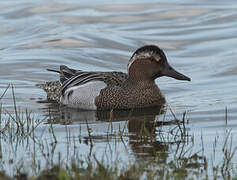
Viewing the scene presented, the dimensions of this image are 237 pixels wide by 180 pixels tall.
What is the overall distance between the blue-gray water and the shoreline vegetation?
28 cm

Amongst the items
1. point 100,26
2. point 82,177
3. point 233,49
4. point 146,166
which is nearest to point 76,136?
point 146,166

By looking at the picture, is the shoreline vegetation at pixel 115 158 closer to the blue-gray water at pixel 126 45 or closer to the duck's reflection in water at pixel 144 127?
the duck's reflection in water at pixel 144 127

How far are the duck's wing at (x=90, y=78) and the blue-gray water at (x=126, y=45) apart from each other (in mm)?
599

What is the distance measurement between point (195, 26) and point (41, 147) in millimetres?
11496

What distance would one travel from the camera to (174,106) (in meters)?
11.3

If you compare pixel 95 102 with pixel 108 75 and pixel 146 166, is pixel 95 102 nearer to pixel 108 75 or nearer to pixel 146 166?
pixel 108 75

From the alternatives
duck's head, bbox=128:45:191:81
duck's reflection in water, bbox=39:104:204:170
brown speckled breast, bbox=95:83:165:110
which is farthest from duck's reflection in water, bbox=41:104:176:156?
duck's head, bbox=128:45:191:81

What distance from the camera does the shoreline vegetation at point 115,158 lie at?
6.41m

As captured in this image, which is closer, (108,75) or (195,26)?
(108,75)

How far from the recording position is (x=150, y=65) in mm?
11477

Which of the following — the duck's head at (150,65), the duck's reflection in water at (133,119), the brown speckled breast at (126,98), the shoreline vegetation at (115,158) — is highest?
the duck's head at (150,65)

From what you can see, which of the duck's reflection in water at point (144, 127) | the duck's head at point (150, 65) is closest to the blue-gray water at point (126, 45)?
the duck's reflection in water at point (144, 127)

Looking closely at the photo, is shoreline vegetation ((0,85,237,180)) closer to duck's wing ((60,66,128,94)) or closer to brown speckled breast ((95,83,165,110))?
brown speckled breast ((95,83,165,110))

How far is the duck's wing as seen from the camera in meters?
11.6
